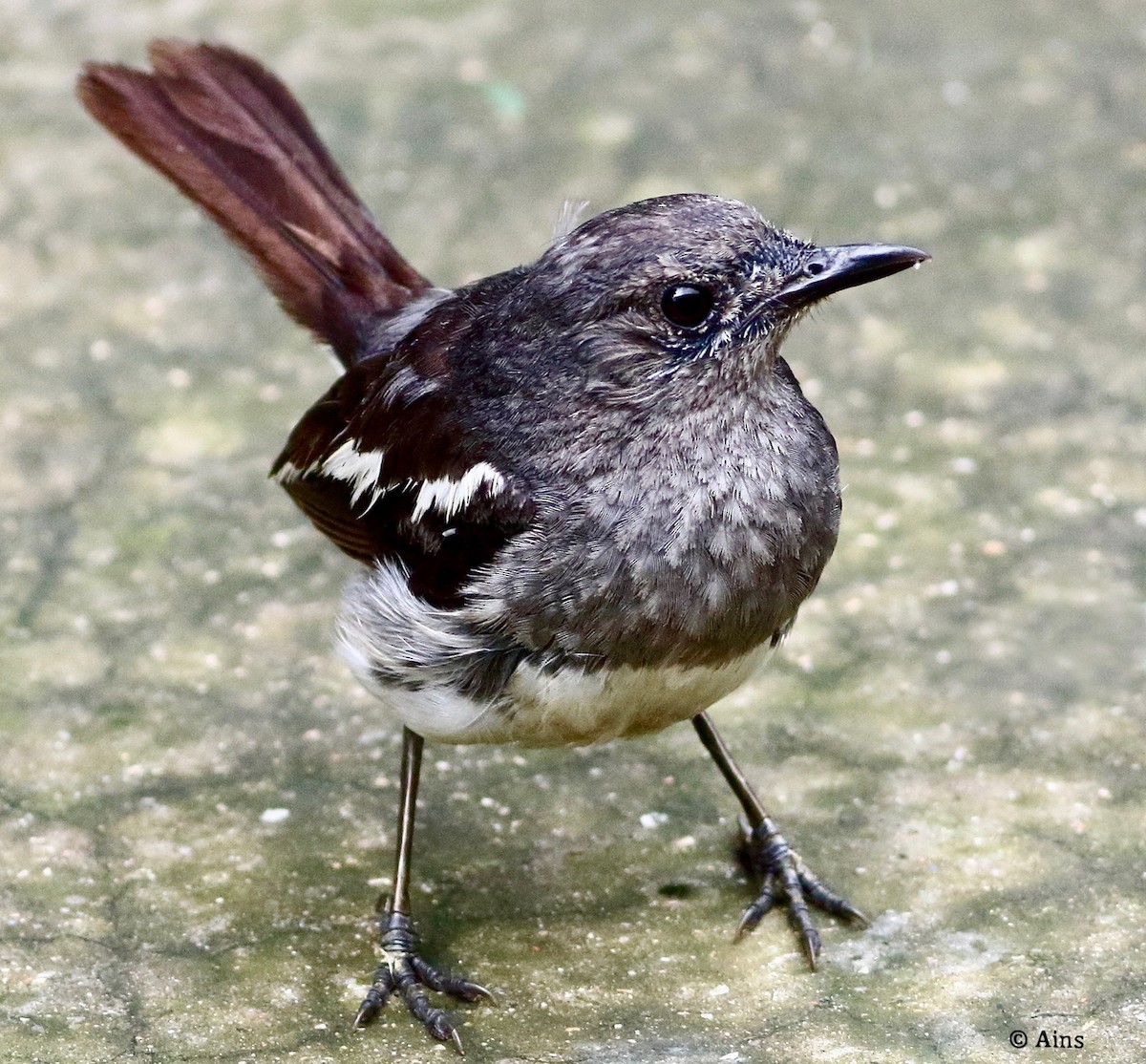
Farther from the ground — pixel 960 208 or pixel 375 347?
pixel 375 347

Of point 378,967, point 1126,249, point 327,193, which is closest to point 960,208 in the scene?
point 1126,249

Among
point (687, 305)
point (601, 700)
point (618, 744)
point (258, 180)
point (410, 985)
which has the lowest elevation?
point (618, 744)

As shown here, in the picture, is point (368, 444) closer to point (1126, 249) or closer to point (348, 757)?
point (348, 757)

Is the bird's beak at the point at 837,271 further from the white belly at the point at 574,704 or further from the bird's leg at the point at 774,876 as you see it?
the bird's leg at the point at 774,876

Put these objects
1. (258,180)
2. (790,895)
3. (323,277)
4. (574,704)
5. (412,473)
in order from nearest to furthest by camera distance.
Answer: (574,704)
(412,473)
(790,895)
(323,277)
(258,180)

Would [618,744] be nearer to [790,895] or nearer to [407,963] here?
[790,895]

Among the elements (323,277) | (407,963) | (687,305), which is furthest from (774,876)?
(323,277)

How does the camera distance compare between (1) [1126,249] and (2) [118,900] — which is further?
(1) [1126,249]
